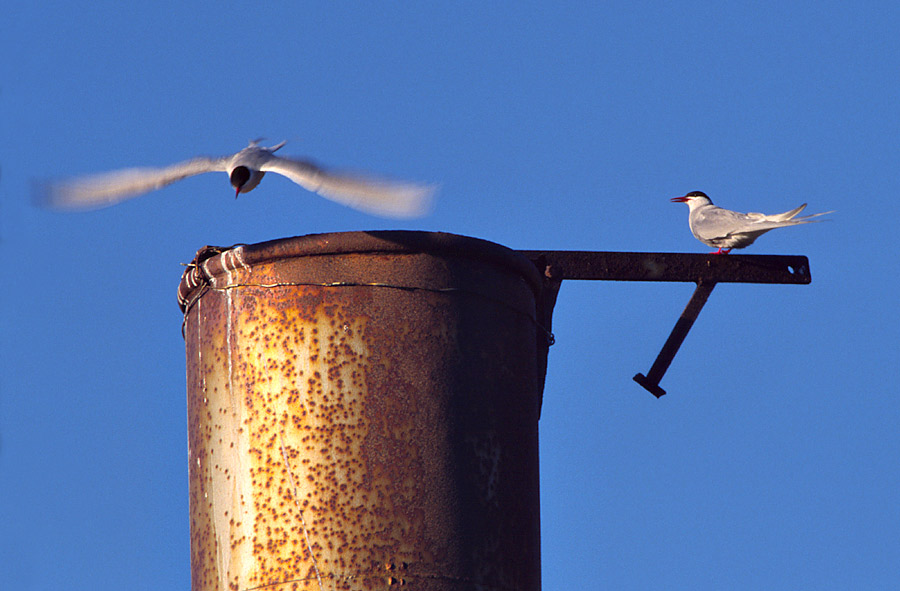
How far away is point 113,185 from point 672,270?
9.84 ft

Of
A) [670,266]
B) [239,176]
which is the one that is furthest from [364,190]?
[670,266]

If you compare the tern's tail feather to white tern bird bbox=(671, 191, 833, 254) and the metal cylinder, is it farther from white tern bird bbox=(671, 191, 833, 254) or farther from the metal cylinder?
the metal cylinder

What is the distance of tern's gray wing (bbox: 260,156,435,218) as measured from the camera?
227 inches

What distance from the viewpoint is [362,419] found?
17.0 ft

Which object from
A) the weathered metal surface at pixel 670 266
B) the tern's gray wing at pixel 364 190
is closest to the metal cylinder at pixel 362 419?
the tern's gray wing at pixel 364 190

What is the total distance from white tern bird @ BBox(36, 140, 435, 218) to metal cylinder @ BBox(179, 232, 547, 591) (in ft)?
1.83

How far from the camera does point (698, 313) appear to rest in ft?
22.7

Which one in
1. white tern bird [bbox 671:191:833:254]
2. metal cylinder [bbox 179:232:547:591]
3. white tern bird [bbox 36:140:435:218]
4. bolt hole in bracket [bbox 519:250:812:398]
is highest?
white tern bird [bbox 671:191:833:254]

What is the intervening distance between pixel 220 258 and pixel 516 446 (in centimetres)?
156

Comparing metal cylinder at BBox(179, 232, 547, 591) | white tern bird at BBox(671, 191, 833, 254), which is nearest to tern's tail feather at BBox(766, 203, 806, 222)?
white tern bird at BBox(671, 191, 833, 254)

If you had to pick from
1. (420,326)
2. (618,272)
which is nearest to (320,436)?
(420,326)

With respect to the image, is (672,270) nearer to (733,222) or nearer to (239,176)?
(239,176)

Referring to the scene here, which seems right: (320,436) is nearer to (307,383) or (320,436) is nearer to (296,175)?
(307,383)

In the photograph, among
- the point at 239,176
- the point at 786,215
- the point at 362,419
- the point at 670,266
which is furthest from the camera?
the point at 786,215
